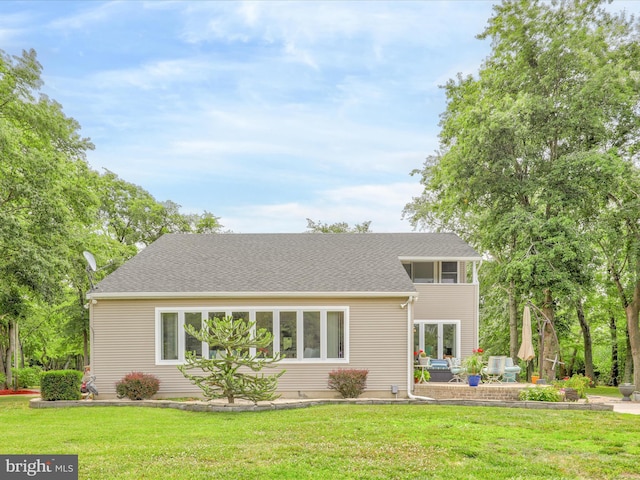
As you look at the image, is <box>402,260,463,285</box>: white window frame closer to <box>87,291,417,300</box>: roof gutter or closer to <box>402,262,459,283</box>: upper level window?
<box>402,262,459,283</box>: upper level window

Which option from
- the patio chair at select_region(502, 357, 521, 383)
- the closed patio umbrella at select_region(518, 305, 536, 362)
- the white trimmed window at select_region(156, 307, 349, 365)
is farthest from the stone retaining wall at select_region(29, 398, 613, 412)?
the closed patio umbrella at select_region(518, 305, 536, 362)

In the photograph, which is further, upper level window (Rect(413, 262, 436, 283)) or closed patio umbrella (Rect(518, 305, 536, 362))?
upper level window (Rect(413, 262, 436, 283))

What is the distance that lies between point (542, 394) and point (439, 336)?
16.7ft

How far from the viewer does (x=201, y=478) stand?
21.5 ft

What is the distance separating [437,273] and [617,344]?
16497 millimetres

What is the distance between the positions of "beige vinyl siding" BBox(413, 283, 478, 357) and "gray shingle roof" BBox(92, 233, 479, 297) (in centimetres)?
116

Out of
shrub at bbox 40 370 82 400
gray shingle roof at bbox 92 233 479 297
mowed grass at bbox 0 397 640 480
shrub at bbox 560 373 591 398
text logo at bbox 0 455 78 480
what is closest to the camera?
text logo at bbox 0 455 78 480

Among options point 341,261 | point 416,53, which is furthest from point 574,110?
point 341,261

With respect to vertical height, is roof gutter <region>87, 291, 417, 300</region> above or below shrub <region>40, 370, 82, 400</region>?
above

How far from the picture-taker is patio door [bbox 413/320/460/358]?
59.6ft

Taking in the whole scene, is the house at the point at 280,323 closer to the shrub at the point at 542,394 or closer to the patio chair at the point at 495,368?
the patio chair at the point at 495,368

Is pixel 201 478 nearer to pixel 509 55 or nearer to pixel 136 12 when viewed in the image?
pixel 136 12

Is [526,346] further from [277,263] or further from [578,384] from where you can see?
[277,263]

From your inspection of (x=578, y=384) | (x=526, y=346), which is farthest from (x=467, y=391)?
(x=526, y=346)
